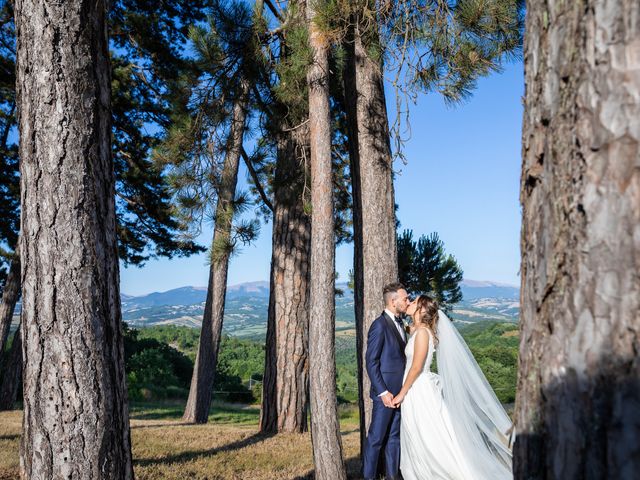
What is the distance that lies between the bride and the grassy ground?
1290mm

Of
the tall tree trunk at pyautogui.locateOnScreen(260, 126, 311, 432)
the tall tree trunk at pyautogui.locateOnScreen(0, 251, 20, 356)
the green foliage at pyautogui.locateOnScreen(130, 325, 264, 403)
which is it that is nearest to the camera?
the tall tree trunk at pyautogui.locateOnScreen(260, 126, 311, 432)

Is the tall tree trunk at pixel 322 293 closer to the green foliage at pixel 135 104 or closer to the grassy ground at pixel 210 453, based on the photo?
the grassy ground at pixel 210 453

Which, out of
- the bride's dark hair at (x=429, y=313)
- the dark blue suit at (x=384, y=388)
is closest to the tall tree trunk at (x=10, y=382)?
the dark blue suit at (x=384, y=388)

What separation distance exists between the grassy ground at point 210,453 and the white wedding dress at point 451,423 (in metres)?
1.28

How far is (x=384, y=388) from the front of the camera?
579 cm

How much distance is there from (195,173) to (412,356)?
4884 mm

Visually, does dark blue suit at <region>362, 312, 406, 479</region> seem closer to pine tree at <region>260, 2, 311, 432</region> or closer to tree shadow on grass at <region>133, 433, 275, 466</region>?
tree shadow on grass at <region>133, 433, 275, 466</region>

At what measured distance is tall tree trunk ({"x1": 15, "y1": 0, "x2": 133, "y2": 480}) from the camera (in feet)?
10.7

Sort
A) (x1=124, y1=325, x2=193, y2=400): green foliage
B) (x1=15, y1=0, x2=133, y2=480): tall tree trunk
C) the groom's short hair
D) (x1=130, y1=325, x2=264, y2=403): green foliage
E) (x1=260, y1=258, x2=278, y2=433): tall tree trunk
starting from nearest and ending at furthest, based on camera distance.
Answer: (x1=15, y1=0, x2=133, y2=480): tall tree trunk, the groom's short hair, (x1=260, y1=258, x2=278, y2=433): tall tree trunk, (x1=124, y1=325, x2=193, y2=400): green foliage, (x1=130, y1=325, x2=264, y2=403): green foliage

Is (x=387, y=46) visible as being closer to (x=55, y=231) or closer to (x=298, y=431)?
(x=55, y=231)

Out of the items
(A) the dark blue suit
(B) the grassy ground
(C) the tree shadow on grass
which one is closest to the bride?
(A) the dark blue suit

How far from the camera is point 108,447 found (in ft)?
11.0

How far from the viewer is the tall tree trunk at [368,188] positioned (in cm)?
672

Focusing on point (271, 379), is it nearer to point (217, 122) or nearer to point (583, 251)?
point (217, 122)
